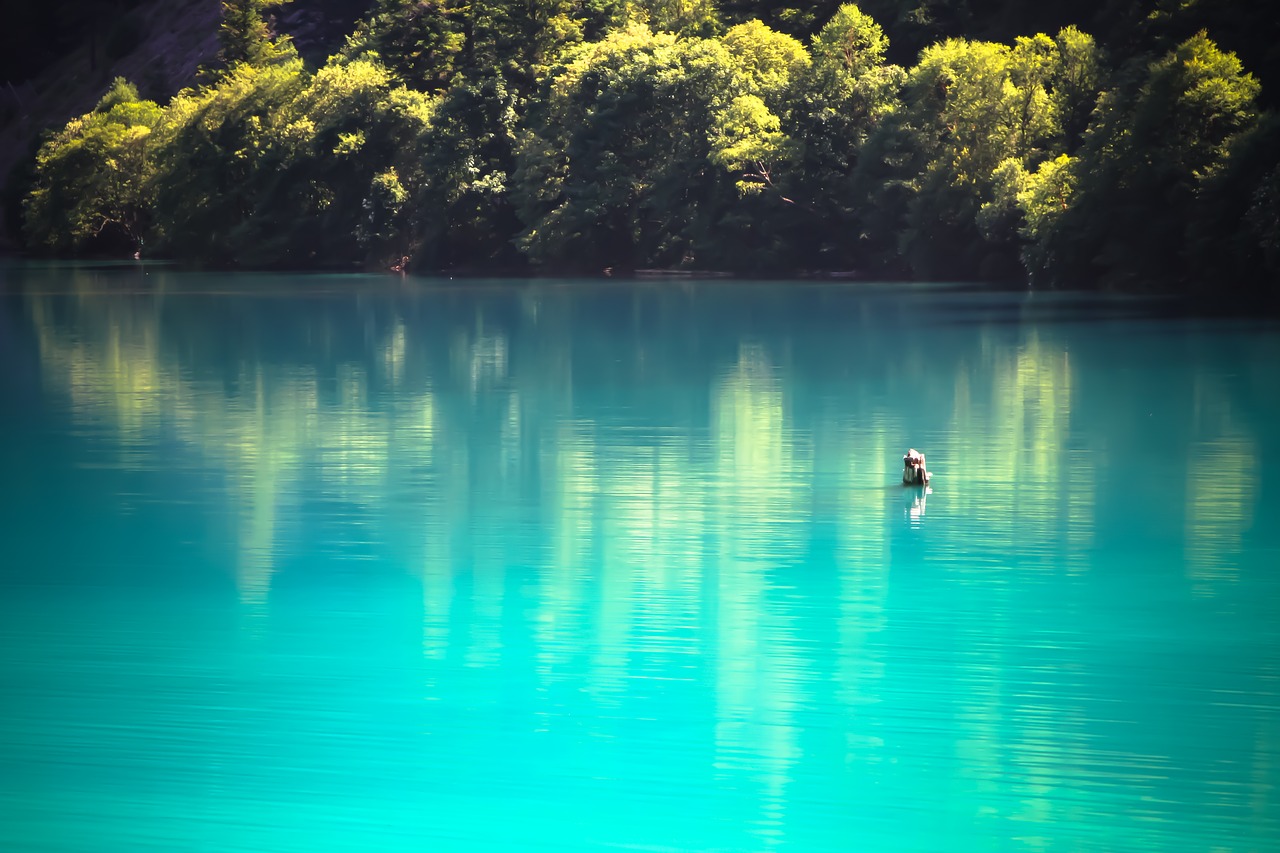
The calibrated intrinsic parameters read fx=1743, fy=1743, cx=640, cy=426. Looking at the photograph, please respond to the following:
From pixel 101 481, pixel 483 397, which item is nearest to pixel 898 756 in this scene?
pixel 101 481

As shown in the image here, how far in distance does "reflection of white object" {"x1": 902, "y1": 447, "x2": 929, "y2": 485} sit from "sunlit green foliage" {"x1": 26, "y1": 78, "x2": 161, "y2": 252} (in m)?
78.2

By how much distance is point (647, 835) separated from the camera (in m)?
6.22

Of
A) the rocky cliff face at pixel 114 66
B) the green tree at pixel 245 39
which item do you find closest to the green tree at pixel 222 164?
the green tree at pixel 245 39

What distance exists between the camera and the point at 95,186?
296 ft

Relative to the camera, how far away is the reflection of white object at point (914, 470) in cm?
1321

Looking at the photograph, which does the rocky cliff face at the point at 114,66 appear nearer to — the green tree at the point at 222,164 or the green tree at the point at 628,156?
the green tree at the point at 222,164

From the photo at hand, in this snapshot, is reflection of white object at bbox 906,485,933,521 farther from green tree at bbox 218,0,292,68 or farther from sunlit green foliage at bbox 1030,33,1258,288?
green tree at bbox 218,0,292,68

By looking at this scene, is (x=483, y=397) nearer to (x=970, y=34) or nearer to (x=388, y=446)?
(x=388, y=446)

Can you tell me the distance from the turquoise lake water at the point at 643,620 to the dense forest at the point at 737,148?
22475 millimetres

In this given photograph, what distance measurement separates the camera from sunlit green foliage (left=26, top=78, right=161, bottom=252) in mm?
89500

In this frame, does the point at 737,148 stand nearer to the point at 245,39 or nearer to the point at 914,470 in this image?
the point at 914,470

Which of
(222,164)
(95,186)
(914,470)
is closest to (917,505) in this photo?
(914,470)

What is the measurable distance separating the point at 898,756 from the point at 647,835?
4.18 feet

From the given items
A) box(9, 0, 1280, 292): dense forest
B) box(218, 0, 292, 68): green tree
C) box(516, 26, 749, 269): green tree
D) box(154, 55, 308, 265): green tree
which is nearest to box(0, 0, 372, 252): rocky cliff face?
box(218, 0, 292, 68): green tree
